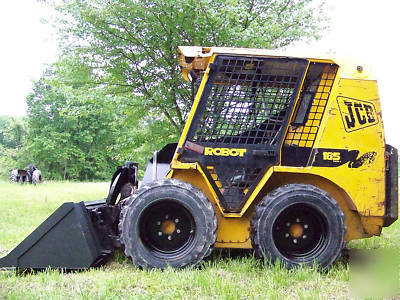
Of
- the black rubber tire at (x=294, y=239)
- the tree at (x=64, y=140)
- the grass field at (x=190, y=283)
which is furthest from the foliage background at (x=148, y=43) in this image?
the tree at (x=64, y=140)

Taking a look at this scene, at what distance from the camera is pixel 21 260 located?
396cm

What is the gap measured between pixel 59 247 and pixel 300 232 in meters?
2.47

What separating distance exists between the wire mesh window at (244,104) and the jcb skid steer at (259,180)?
0.4 inches

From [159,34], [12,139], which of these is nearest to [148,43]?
[159,34]

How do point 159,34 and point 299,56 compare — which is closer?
point 299,56

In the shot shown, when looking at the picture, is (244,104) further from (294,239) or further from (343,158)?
(294,239)

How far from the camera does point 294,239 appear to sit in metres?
4.19

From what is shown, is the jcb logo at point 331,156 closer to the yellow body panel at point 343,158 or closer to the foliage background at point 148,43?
the yellow body panel at point 343,158

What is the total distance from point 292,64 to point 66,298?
3121mm

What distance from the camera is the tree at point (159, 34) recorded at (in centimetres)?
808

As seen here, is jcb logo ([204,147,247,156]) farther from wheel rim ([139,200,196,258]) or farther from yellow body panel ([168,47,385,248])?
wheel rim ([139,200,196,258])

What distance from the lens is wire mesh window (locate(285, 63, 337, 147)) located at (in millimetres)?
4328

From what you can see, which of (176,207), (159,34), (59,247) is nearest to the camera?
(59,247)

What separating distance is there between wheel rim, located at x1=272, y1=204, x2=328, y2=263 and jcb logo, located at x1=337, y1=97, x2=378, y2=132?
0.99 m
